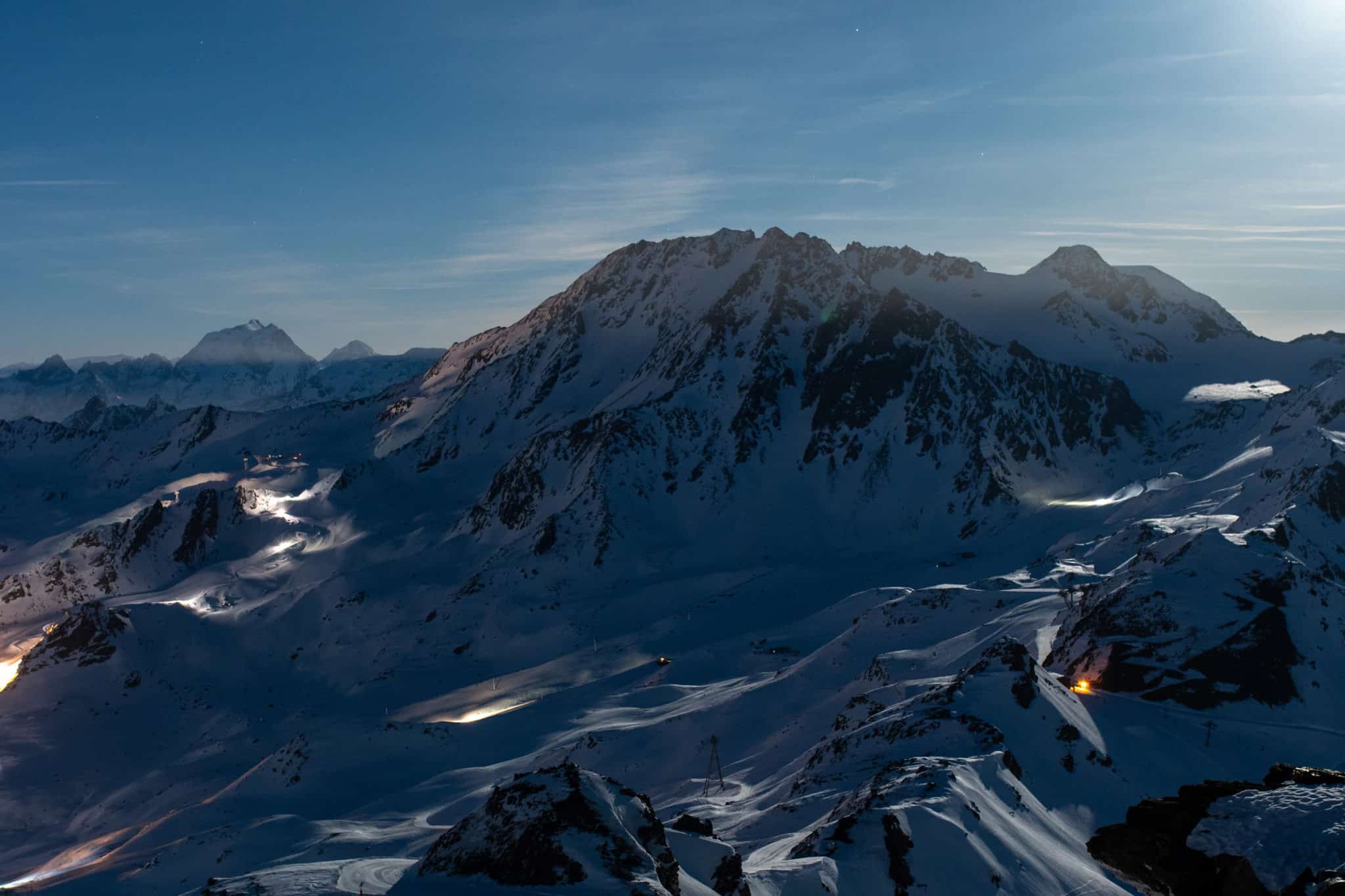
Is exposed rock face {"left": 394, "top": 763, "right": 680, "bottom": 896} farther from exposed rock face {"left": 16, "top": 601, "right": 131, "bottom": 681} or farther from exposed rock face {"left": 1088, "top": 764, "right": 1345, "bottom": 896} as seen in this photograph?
exposed rock face {"left": 16, "top": 601, "right": 131, "bottom": 681}

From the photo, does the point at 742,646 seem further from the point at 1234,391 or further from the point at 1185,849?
the point at 1234,391

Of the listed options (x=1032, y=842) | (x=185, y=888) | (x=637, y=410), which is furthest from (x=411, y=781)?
(x=637, y=410)

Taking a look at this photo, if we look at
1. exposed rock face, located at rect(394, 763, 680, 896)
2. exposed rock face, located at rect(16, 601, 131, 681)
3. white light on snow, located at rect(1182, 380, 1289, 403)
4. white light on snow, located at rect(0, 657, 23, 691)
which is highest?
white light on snow, located at rect(1182, 380, 1289, 403)

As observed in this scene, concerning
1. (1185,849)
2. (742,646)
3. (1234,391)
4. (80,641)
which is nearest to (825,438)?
(742,646)

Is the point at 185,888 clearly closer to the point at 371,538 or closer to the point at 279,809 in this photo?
the point at 279,809

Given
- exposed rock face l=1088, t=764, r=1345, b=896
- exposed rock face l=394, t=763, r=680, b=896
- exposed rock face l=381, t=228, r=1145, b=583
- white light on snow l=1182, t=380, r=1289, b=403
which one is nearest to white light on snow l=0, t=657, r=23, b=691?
exposed rock face l=381, t=228, r=1145, b=583
